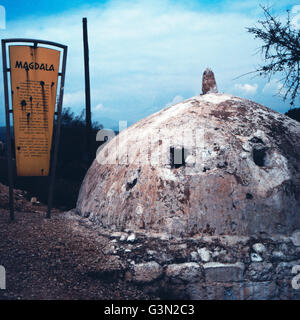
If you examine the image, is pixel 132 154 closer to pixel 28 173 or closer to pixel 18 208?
pixel 28 173

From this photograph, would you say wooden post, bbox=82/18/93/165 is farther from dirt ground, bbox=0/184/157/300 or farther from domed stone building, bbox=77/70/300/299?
dirt ground, bbox=0/184/157/300

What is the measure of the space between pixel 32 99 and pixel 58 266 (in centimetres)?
231

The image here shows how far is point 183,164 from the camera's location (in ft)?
12.9

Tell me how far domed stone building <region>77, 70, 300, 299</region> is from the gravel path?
0.89 ft

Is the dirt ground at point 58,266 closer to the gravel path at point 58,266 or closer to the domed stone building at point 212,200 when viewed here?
the gravel path at point 58,266

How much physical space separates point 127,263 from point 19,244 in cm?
126

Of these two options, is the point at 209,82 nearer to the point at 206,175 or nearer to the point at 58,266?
the point at 206,175

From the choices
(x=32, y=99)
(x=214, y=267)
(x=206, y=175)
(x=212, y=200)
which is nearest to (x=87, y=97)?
(x=32, y=99)

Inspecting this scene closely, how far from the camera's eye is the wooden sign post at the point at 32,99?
444cm

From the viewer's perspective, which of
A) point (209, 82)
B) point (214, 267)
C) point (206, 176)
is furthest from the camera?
point (209, 82)

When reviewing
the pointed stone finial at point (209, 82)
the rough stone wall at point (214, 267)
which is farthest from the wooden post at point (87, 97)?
the rough stone wall at point (214, 267)

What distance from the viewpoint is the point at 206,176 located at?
3.77 meters
